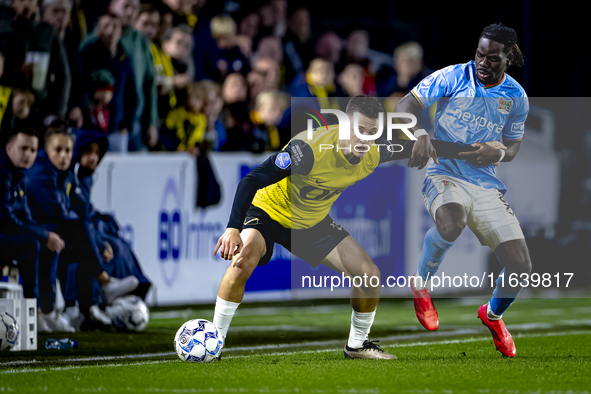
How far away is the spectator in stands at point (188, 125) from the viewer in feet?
34.2

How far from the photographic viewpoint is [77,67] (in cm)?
945

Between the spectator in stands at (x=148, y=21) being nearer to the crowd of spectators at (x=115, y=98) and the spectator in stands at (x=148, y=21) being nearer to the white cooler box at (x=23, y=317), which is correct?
the crowd of spectators at (x=115, y=98)

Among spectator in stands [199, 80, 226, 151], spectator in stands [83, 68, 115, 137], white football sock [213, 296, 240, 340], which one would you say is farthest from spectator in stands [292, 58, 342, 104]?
white football sock [213, 296, 240, 340]

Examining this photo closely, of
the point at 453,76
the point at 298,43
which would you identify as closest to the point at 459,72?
the point at 453,76

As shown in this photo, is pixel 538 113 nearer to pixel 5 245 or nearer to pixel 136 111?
pixel 136 111

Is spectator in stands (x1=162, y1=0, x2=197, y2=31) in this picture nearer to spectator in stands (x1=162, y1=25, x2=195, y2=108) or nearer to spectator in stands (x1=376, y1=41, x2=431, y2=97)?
spectator in stands (x1=162, y1=25, x2=195, y2=108)

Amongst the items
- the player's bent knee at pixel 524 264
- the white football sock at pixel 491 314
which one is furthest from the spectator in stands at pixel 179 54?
the player's bent knee at pixel 524 264

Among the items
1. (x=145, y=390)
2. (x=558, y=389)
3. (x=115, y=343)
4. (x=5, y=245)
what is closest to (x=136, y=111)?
(x=5, y=245)

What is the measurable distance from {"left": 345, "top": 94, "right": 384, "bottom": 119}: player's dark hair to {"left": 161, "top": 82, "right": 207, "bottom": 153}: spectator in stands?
3.76 m

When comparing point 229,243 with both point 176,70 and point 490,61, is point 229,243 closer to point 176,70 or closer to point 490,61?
point 490,61

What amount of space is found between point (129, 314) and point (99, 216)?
4.08 ft

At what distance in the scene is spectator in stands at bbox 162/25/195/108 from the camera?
1052 cm

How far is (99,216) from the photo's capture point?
9227 mm

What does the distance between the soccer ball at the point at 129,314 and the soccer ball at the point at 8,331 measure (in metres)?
1.66
